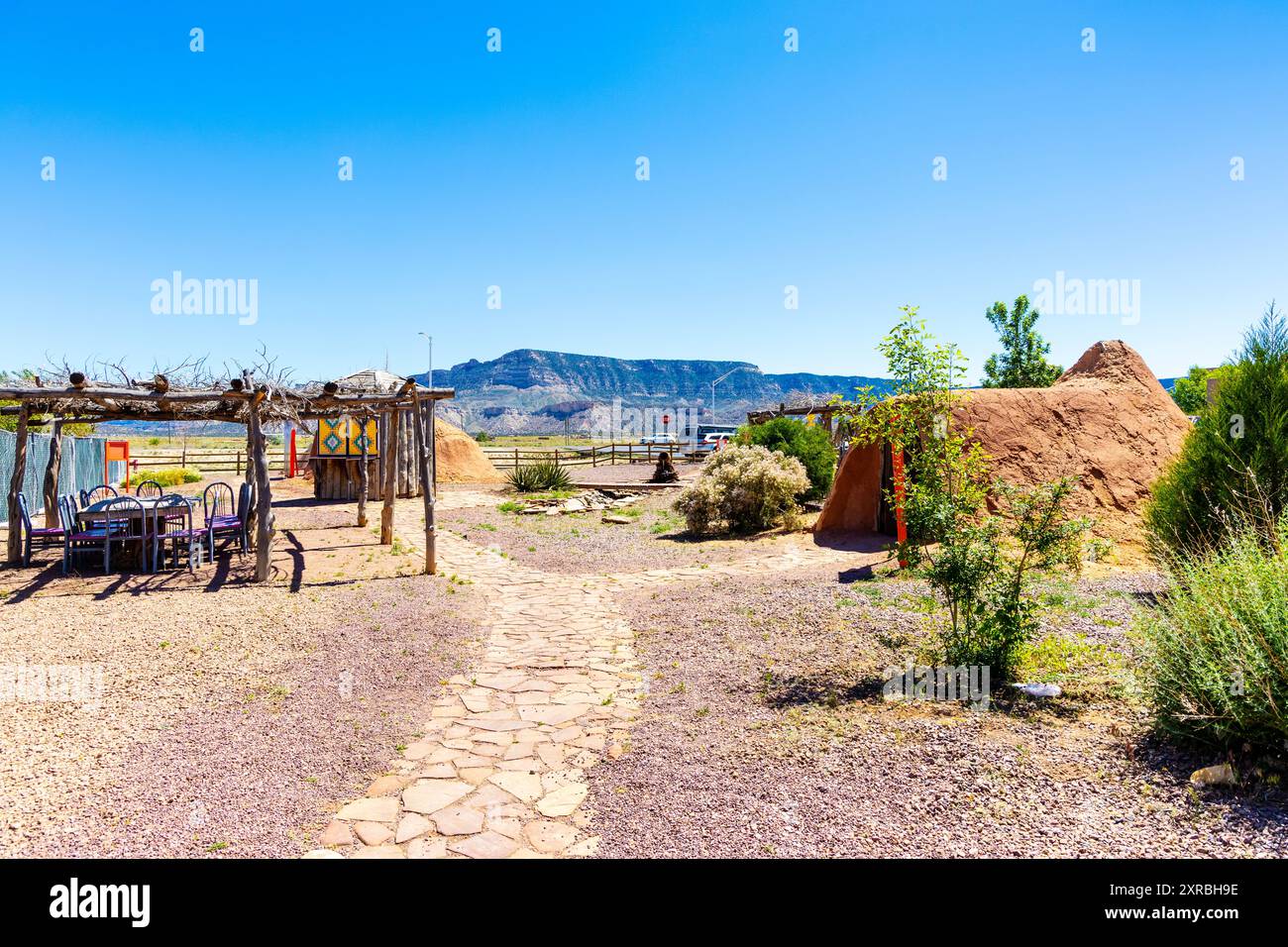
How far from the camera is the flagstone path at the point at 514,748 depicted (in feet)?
11.8

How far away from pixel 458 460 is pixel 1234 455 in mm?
22815

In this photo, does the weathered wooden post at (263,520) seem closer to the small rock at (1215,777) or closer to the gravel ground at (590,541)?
the gravel ground at (590,541)

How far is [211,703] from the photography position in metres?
5.43

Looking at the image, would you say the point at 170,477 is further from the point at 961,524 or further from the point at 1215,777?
the point at 1215,777

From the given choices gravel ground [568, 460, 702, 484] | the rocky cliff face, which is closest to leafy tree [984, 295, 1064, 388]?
gravel ground [568, 460, 702, 484]

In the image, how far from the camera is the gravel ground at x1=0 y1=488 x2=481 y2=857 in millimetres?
3723

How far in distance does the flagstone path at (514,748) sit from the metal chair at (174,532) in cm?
469

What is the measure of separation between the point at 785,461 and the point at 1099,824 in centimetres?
1173

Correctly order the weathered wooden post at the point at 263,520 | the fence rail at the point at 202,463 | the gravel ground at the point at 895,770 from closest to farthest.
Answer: the gravel ground at the point at 895,770 → the weathered wooden post at the point at 263,520 → the fence rail at the point at 202,463

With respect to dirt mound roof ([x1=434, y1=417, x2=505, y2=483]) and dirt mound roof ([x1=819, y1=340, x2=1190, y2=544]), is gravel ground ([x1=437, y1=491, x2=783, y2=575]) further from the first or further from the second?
dirt mound roof ([x1=434, y1=417, x2=505, y2=483])

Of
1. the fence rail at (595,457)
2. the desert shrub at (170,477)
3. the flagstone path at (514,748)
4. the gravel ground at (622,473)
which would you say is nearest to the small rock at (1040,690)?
the flagstone path at (514,748)

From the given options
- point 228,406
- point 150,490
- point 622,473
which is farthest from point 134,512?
point 622,473

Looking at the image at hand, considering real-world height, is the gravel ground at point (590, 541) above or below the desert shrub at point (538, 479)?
below

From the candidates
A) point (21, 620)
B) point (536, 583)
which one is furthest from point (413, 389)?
point (21, 620)
